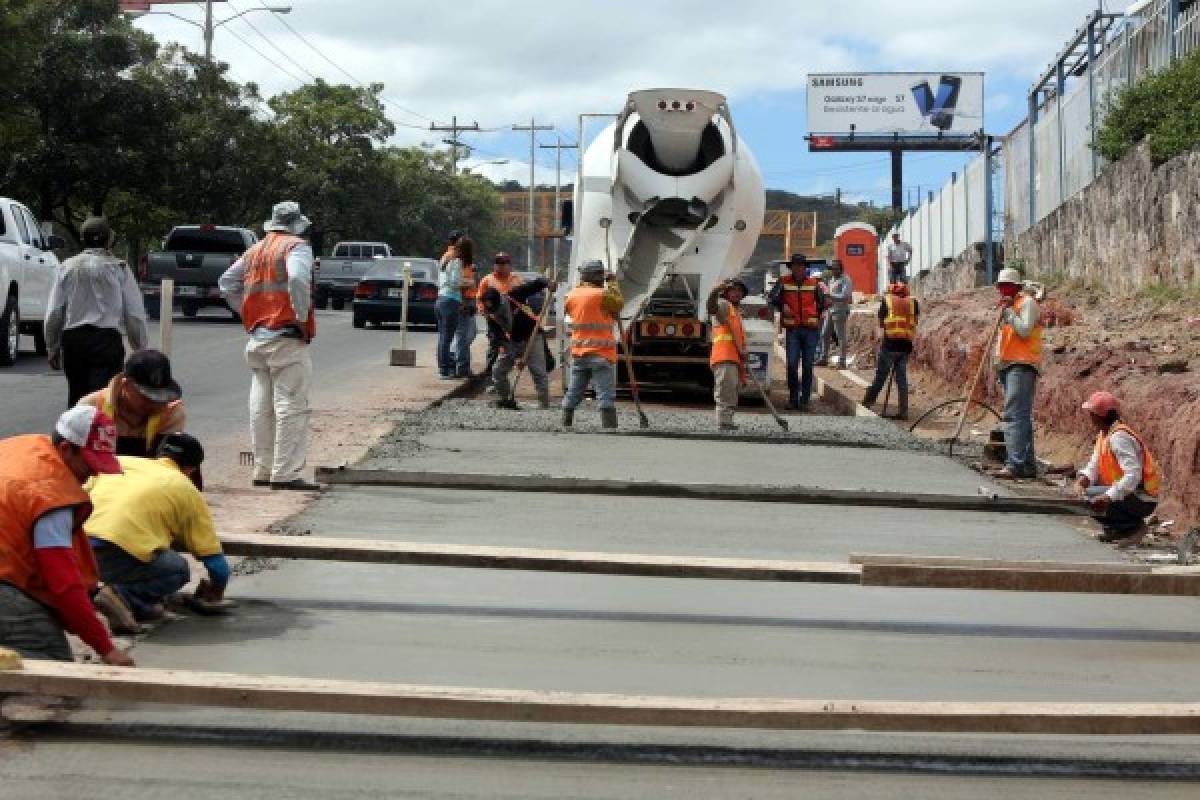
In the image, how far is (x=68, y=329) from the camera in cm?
995

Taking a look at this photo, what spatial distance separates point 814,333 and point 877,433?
3531 millimetres

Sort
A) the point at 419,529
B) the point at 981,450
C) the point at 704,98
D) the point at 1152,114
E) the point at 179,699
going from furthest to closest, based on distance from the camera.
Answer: the point at 1152,114, the point at 704,98, the point at 981,450, the point at 419,529, the point at 179,699

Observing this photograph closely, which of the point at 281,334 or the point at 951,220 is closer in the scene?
the point at 281,334

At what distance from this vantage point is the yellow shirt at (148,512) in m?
6.93

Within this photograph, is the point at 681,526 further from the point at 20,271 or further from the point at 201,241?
the point at 201,241

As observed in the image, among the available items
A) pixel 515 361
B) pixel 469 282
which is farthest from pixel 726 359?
pixel 469 282

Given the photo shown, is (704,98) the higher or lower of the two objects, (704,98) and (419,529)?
the higher

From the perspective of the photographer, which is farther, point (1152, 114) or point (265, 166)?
point (265, 166)

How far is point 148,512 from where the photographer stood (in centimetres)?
697

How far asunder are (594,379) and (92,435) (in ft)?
34.5

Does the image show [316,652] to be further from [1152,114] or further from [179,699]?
[1152,114]

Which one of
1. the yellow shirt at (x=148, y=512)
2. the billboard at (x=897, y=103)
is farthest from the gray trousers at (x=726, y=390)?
the billboard at (x=897, y=103)

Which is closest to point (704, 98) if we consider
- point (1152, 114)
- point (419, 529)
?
point (1152, 114)

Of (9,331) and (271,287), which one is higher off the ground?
(271,287)
